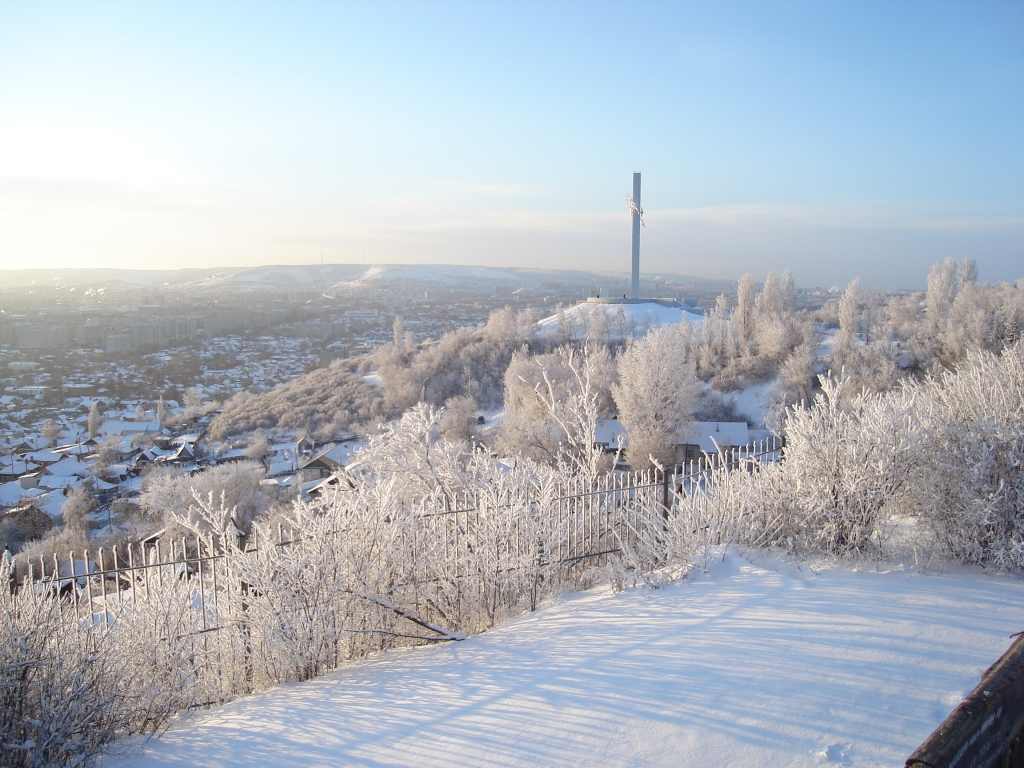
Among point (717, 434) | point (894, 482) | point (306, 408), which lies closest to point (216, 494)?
point (717, 434)

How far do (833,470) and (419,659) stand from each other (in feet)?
12.9

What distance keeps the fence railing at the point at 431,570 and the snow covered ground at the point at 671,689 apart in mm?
493

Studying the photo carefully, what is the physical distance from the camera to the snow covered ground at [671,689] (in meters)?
2.85

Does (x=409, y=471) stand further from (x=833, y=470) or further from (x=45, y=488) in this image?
(x=45, y=488)

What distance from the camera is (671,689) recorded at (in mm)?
3289

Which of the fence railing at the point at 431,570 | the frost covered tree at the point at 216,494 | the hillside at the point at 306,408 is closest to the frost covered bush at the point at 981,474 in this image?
the fence railing at the point at 431,570

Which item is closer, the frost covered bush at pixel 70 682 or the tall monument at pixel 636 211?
the frost covered bush at pixel 70 682

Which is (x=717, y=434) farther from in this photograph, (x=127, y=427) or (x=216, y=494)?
(x=127, y=427)

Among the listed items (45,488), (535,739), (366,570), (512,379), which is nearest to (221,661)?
(366,570)

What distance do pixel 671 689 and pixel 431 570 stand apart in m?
2.73

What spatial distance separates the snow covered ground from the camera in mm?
2846

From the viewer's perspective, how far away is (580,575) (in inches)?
246

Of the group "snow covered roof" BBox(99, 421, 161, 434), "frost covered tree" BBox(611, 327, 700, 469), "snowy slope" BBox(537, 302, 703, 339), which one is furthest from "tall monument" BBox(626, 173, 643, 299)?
"snow covered roof" BBox(99, 421, 161, 434)

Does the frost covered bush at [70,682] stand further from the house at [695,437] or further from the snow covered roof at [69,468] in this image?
the snow covered roof at [69,468]
